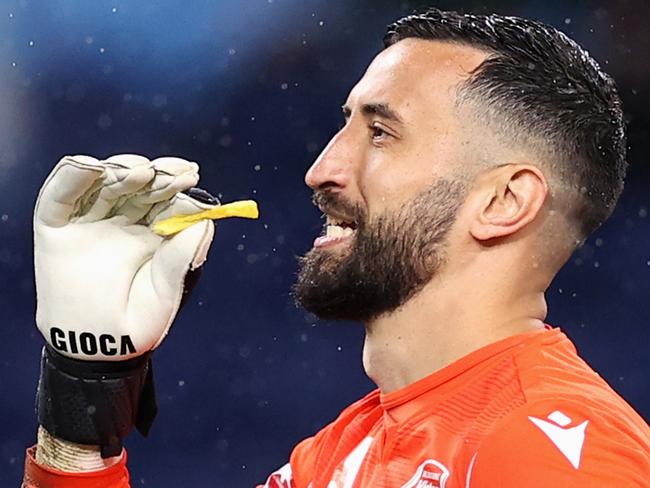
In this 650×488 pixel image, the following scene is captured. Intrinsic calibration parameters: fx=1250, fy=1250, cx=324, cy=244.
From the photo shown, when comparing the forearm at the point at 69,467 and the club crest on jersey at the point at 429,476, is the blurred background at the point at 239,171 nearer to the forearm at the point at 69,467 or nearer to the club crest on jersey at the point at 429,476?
the forearm at the point at 69,467

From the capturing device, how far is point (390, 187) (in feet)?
4.93

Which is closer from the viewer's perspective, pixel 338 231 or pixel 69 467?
pixel 338 231

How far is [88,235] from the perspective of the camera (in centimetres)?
166

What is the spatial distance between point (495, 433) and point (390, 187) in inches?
14.9

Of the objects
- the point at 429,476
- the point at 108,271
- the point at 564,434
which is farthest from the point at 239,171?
the point at 564,434

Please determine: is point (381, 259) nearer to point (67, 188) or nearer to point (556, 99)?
point (556, 99)

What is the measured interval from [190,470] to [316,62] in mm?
1029

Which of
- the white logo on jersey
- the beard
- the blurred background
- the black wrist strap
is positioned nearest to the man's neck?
the beard

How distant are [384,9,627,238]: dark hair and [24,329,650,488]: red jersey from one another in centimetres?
21

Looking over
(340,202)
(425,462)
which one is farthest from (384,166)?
(425,462)

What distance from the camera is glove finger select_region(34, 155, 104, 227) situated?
1.54 meters

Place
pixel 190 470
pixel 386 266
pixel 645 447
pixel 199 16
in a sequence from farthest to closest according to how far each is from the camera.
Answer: pixel 199 16
pixel 190 470
pixel 386 266
pixel 645 447

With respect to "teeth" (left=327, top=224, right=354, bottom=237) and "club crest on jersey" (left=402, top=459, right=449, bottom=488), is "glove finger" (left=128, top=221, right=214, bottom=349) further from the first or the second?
"club crest on jersey" (left=402, top=459, right=449, bottom=488)

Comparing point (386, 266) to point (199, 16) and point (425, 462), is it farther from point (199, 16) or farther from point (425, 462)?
point (199, 16)
